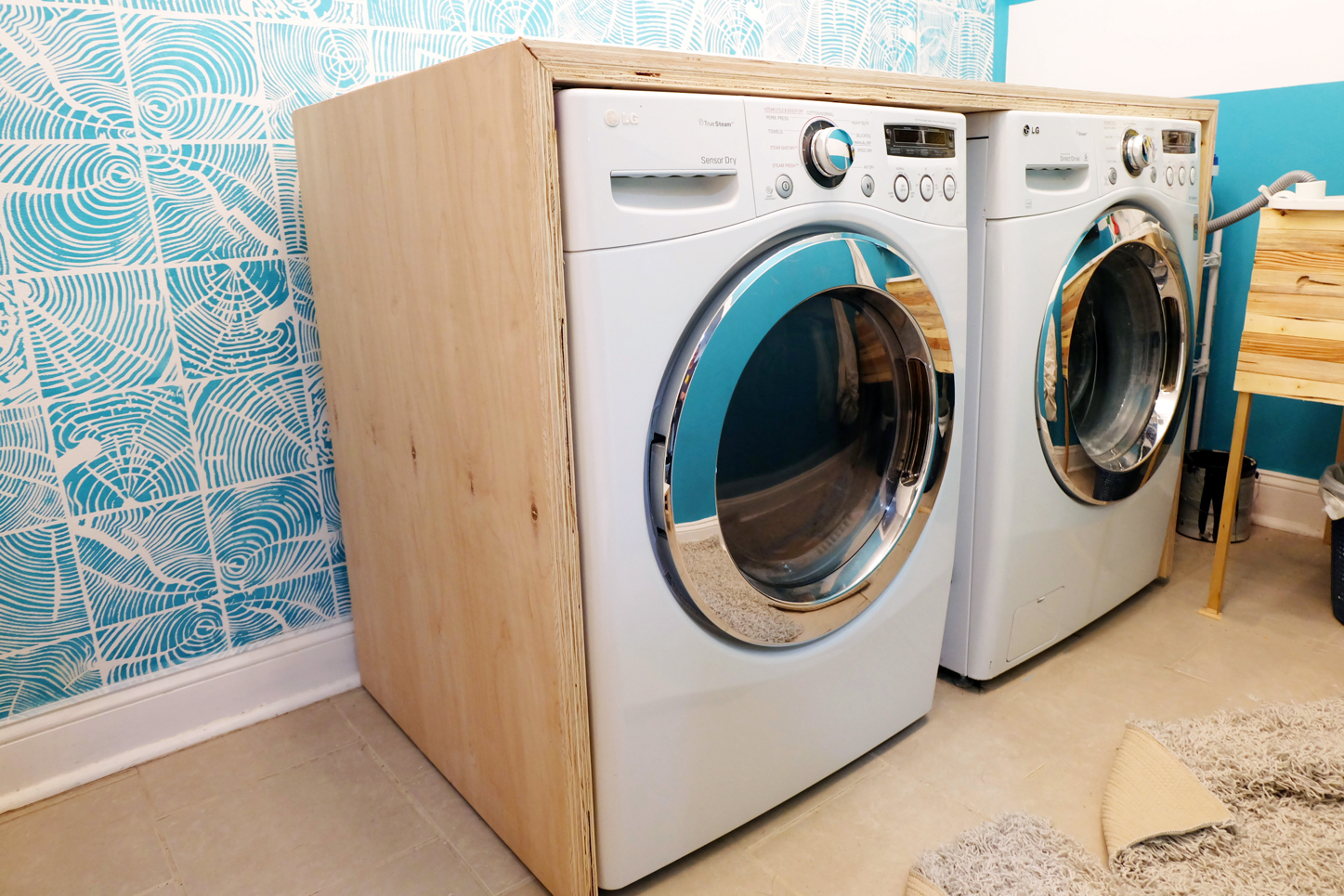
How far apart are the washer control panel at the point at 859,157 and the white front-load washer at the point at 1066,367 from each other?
16 cm

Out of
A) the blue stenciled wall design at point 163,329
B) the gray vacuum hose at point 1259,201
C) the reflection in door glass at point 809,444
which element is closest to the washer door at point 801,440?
the reflection in door glass at point 809,444

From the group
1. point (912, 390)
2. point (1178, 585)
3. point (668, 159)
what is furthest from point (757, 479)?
point (1178, 585)

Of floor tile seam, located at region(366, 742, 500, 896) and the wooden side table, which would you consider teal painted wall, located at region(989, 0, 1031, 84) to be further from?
floor tile seam, located at region(366, 742, 500, 896)

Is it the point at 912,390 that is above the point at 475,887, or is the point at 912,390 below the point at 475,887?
above

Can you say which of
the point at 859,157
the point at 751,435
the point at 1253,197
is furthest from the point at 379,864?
the point at 1253,197

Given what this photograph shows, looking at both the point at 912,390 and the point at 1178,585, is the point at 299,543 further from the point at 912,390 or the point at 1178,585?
the point at 1178,585

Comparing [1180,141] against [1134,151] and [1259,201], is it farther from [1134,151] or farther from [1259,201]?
[1259,201]

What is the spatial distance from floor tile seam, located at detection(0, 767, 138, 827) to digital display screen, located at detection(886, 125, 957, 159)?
4.85 ft

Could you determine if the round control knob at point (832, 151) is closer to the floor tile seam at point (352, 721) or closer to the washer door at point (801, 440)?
the washer door at point (801, 440)

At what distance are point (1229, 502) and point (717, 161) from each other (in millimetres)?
1377

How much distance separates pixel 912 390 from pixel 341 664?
3.68 feet

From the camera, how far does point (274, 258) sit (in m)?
1.46

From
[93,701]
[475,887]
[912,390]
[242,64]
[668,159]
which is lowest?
[475,887]

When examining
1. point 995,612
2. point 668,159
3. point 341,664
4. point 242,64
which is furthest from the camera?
point 341,664
